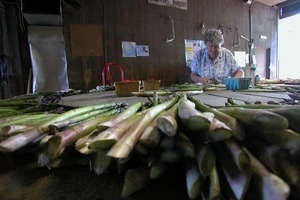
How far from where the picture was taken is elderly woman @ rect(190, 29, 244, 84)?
293 centimetres

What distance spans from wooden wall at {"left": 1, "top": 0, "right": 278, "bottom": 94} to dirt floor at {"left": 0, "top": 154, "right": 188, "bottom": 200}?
9.89 feet

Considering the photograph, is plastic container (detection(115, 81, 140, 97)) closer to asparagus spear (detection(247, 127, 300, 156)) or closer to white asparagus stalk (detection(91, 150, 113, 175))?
white asparagus stalk (detection(91, 150, 113, 175))

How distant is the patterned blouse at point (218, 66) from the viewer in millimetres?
3062

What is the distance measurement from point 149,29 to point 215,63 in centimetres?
162

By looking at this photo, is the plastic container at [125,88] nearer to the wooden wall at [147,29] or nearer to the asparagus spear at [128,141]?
the asparagus spear at [128,141]

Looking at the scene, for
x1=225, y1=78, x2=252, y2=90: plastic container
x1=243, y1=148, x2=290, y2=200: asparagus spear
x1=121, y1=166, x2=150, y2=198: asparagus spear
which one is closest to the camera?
x1=243, y1=148, x2=290, y2=200: asparagus spear

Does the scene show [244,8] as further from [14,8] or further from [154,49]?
[14,8]

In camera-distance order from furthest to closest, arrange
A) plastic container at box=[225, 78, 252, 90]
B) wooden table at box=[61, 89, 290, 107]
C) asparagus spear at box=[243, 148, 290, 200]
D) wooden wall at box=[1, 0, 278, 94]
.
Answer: wooden wall at box=[1, 0, 278, 94], plastic container at box=[225, 78, 252, 90], wooden table at box=[61, 89, 290, 107], asparagus spear at box=[243, 148, 290, 200]

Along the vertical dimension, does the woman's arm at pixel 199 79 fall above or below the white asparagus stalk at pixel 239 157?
above

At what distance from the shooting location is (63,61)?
325 cm

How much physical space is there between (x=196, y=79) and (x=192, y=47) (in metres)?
1.81

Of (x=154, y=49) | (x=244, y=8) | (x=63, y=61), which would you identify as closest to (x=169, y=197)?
(x=63, y=61)

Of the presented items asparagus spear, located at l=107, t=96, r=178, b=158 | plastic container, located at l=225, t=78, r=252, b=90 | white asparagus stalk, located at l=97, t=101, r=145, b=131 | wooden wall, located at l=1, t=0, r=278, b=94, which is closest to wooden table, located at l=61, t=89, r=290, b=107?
plastic container, located at l=225, t=78, r=252, b=90

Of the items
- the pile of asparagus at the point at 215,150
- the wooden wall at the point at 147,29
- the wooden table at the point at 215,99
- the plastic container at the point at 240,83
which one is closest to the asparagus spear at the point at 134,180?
the pile of asparagus at the point at 215,150
